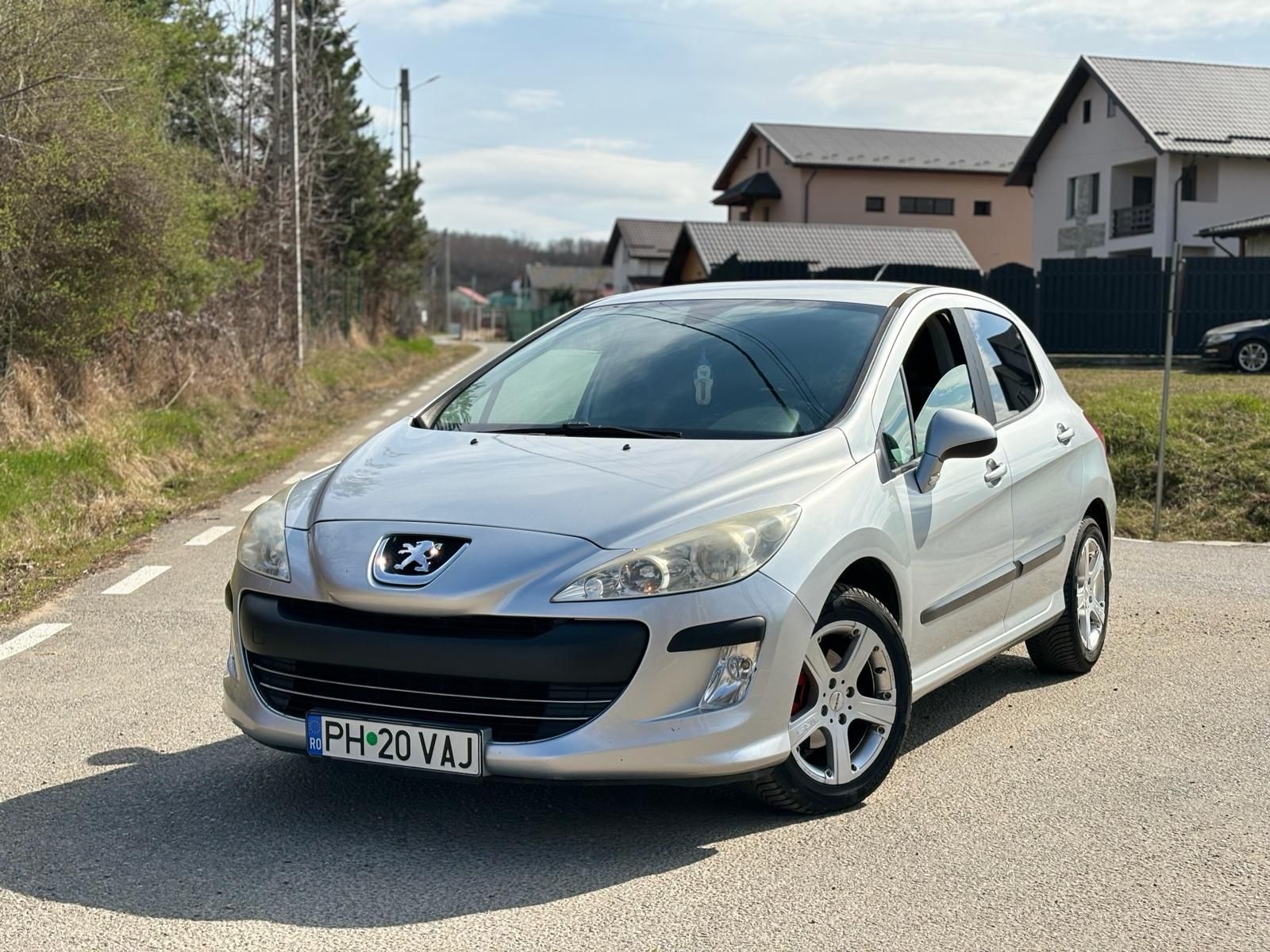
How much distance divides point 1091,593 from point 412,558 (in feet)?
11.7

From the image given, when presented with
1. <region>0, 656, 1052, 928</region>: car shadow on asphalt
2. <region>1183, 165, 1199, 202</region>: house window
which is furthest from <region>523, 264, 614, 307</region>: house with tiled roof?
<region>0, 656, 1052, 928</region>: car shadow on asphalt

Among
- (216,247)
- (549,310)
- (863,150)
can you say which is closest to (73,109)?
(216,247)

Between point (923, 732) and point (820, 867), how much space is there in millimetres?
1578

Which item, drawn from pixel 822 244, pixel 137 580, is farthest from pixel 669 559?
pixel 822 244

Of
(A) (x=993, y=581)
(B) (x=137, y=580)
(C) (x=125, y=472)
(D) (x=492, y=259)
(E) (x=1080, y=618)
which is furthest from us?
(D) (x=492, y=259)

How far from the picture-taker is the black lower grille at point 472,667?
398cm

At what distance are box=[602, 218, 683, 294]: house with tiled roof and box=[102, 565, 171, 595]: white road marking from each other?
67.3m

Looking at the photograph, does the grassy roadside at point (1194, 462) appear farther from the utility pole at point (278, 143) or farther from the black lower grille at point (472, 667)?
the utility pole at point (278, 143)

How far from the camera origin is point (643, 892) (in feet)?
12.8

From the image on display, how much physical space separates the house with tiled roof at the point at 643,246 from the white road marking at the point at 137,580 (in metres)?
67.3

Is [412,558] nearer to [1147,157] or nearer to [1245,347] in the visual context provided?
[1245,347]

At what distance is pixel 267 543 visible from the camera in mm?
4590

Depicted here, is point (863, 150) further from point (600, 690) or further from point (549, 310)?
point (600, 690)

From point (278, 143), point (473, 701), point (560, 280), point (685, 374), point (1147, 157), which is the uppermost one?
point (1147, 157)
